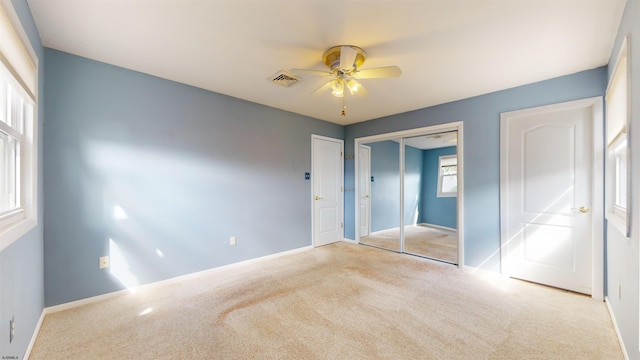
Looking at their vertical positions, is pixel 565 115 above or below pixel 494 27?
below

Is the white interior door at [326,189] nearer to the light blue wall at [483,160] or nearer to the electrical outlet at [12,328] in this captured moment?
the light blue wall at [483,160]

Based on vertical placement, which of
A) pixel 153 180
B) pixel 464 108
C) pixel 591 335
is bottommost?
pixel 591 335

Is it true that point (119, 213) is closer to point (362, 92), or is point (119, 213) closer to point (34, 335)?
point (34, 335)

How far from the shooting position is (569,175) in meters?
2.78

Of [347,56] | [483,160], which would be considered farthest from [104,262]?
[483,160]

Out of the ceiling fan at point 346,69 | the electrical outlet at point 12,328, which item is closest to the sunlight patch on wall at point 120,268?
the electrical outlet at point 12,328

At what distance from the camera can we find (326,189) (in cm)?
482

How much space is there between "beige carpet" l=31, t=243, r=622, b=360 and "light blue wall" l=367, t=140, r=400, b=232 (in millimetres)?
1796

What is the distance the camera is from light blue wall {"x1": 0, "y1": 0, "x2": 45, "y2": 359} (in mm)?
1382

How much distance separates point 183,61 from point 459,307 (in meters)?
3.63

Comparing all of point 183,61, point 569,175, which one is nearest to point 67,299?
point 183,61

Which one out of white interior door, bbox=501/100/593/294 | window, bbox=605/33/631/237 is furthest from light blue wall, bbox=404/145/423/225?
window, bbox=605/33/631/237

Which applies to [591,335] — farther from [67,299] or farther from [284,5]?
[67,299]

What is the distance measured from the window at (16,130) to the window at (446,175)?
5022mm
